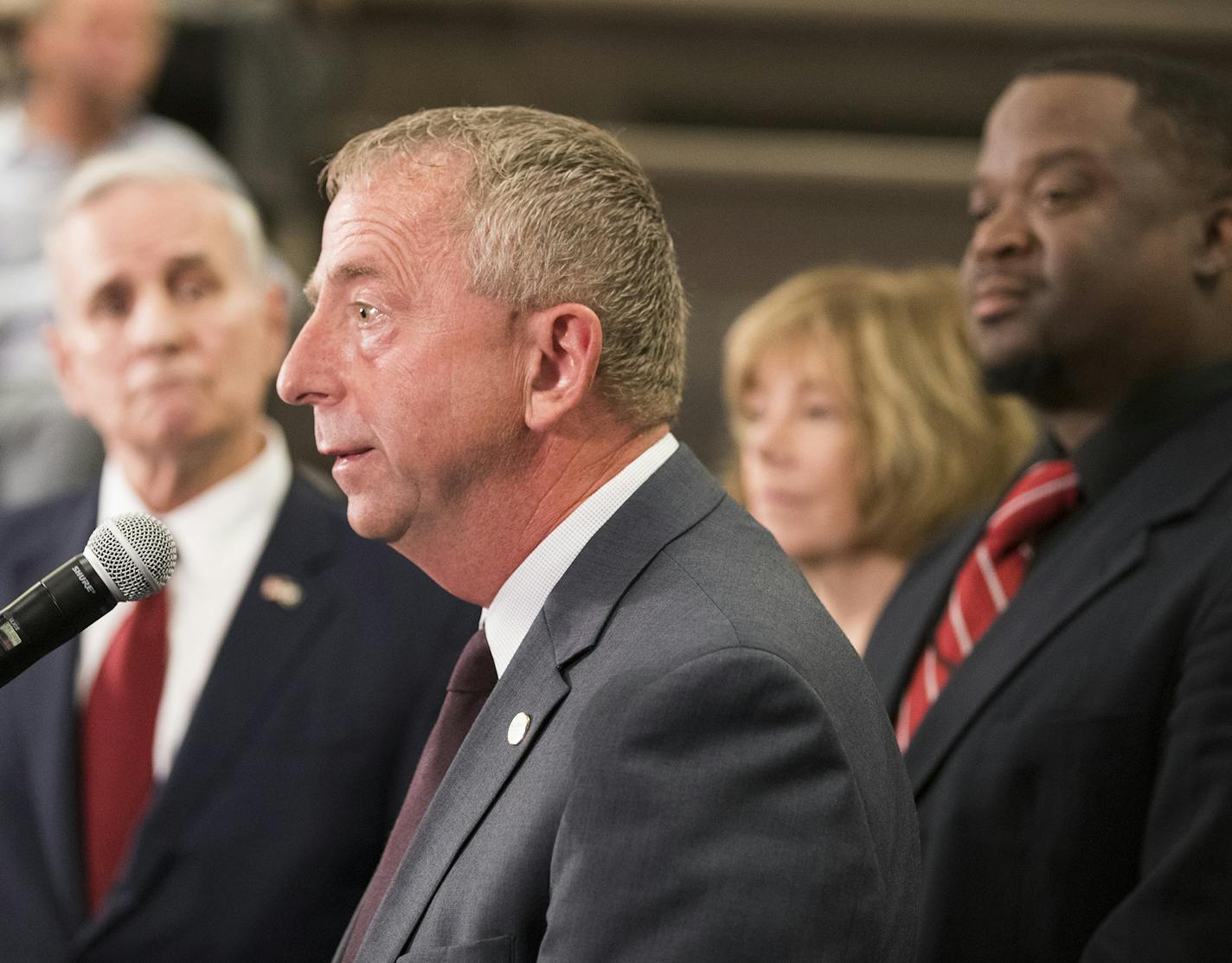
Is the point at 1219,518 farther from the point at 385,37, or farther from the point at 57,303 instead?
the point at 385,37

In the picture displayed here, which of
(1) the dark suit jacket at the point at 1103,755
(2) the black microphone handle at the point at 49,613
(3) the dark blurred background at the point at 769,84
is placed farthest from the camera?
(3) the dark blurred background at the point at 769,84

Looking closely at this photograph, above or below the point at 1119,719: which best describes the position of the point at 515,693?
above

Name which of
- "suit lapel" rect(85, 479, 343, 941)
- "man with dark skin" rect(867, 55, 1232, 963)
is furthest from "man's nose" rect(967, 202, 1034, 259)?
"suit lapel" rect(85, 479, 343, 941)

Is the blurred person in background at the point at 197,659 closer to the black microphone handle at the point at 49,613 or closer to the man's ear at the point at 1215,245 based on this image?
the black microphone handle at the point at 49,613

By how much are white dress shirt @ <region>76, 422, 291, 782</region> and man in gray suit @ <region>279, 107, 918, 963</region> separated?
29.1 inches

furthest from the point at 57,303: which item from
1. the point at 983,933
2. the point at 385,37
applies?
the point at 385,37

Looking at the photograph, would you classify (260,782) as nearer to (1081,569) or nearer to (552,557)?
(552,557)

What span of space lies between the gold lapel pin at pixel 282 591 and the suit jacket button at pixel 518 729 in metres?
0.87

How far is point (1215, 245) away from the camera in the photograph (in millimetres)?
2092

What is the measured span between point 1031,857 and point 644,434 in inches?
26.7

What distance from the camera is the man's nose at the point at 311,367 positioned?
4.72 feet

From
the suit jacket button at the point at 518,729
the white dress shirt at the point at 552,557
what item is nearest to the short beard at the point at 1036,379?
the white dress shirt at the point at 552,557

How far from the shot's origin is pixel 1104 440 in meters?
2.05

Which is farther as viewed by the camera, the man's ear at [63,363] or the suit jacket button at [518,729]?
the man's ear at [63,363]
